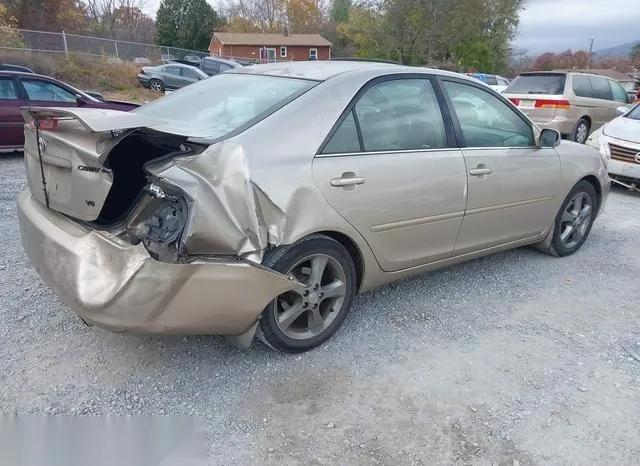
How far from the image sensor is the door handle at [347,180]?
277 cm

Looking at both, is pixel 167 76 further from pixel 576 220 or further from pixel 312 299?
pixel 312 299

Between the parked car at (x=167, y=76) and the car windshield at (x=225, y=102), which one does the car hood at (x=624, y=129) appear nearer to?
the car windshield at (x=225, y=102)

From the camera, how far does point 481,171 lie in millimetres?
3520

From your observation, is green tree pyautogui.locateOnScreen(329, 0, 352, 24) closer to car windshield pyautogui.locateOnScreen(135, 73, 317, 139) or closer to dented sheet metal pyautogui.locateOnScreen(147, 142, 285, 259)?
car windshield pyautogui.locateOnScreen(135, 73, 317, 139)

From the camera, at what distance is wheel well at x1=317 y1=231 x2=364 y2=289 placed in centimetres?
286

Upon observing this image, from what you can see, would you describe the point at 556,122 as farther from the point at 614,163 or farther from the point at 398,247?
the point at 398,247

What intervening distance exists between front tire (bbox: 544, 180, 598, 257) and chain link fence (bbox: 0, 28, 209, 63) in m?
23.3

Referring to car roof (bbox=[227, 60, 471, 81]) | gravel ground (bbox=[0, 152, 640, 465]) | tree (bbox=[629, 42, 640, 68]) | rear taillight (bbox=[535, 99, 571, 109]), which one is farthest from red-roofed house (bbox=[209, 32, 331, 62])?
gravel ground (bbox=[0, 152, 640, 465])

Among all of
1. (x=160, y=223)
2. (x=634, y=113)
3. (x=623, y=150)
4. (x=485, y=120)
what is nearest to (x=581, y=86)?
(x=634, y=113)

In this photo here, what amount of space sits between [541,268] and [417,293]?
4.32 feet

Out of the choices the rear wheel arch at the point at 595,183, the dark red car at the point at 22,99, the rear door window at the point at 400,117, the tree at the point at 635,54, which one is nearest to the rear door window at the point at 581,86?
the rear wheel arch at the point at 595,183

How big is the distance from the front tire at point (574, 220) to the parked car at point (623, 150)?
2863 millimetres

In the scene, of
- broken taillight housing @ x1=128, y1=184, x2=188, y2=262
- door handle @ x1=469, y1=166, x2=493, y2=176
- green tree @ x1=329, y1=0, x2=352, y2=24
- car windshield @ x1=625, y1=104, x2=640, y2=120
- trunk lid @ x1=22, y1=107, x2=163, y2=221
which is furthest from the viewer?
green tree @ x1=329, y1=0, x2=352, y2=24

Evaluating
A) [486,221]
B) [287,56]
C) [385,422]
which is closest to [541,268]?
[486,221]
